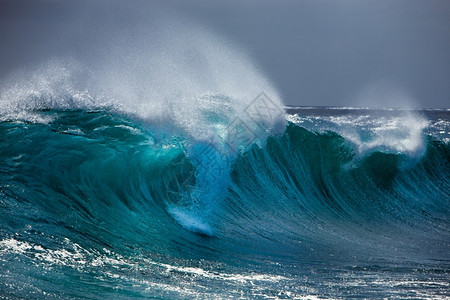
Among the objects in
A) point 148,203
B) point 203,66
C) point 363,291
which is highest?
point 203,66

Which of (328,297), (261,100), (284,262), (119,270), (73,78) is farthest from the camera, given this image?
(73,78)

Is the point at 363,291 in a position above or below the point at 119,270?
above

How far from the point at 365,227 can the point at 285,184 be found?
6.10ft

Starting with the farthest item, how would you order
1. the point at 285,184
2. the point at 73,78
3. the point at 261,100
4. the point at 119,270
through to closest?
the point at 73,78, the point at 261,100, the point at 285,184, the point at 119,270

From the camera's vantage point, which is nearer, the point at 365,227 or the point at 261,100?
the point at 365,227

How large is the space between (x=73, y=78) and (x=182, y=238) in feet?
23.2

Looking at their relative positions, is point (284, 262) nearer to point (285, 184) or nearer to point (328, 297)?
point (328, 297)

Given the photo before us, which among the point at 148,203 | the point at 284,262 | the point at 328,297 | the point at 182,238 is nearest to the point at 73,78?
the point at 148,203

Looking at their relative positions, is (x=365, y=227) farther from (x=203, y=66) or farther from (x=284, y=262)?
(x=203, y=66)

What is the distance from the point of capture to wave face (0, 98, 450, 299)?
4363 mm

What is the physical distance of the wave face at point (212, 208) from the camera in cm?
436

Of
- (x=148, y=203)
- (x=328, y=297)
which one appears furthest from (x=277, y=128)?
(x=328, y=297)

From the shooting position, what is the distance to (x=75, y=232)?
5.34m

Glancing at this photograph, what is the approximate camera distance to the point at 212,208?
6.96 m
